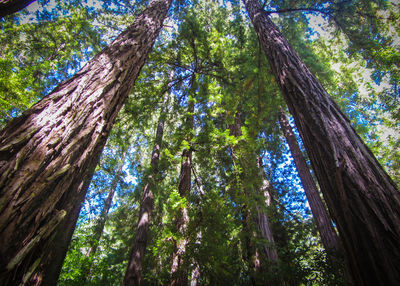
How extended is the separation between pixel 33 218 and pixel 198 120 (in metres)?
5.45

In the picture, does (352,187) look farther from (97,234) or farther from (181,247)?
(97,234)

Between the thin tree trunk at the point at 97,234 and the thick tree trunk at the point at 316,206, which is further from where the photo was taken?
the thin tree trunk at the point at 97,234

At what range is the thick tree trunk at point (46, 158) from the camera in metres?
0.85

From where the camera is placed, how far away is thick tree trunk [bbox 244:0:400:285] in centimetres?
108

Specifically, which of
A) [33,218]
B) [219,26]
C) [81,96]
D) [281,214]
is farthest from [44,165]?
[281,214]


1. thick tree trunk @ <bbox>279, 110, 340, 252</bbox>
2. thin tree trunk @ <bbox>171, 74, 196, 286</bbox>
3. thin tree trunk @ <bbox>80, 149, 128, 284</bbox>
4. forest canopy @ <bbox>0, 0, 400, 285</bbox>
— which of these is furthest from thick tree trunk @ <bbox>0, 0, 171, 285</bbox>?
thick tree trunk @ <bbox>279, 110, 340, 252</bbox>

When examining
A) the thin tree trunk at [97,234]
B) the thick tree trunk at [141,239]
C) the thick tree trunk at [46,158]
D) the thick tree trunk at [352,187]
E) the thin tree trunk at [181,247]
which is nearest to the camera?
the thick tree trunk at [46,158]

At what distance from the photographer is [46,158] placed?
1.09 metres

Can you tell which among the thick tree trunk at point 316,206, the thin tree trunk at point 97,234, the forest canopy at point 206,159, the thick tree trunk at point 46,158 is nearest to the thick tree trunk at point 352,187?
the forest canopy at point 206,159

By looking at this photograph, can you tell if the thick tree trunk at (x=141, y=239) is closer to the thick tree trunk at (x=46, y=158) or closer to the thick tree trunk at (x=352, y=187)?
the thick tree trunk at (x=46, y=158)

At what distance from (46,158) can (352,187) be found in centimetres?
215

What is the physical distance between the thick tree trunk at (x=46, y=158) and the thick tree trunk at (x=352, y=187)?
193 cm

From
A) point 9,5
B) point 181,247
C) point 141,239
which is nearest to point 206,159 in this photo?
point 181,247

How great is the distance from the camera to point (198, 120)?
619 cm
